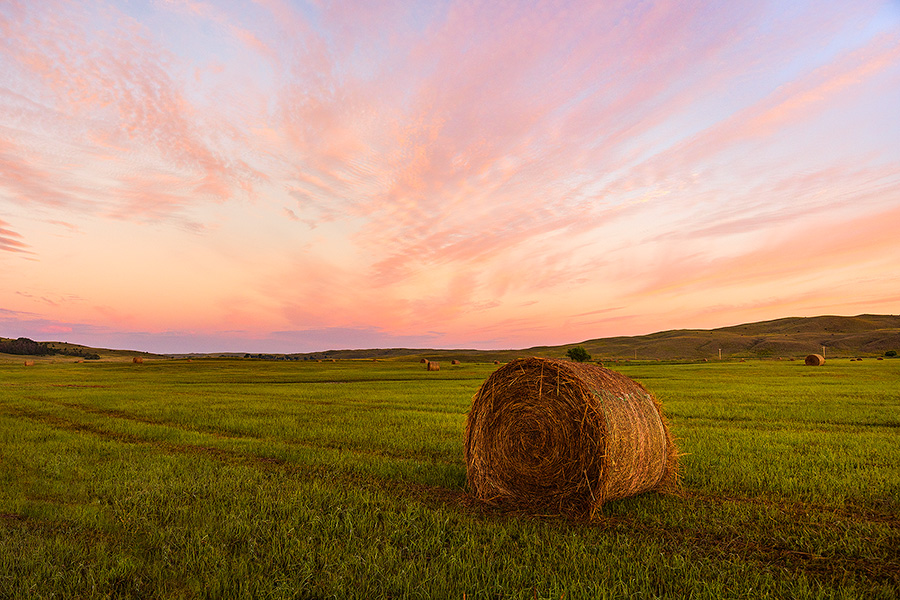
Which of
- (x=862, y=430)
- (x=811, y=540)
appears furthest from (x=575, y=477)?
(x=862, y=430)

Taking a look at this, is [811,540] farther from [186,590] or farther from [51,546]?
[51,546]

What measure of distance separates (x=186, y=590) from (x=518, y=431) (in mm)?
5925

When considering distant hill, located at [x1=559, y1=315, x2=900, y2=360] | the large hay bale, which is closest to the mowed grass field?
the large hay bale

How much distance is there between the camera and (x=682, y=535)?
260 inches

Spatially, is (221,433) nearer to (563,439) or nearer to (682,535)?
(563,439)

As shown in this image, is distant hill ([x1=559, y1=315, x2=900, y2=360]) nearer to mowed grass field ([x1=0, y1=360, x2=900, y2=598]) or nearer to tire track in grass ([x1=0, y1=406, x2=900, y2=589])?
mowed grass field ([x1=0, y1=360, x2=900, y2=598])

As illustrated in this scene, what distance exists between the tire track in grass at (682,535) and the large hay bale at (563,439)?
534mm

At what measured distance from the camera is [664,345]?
181 meters

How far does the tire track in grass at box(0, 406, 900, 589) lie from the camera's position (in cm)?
562

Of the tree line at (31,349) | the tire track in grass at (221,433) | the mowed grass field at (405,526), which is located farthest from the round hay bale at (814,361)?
the tree line at (31,349)

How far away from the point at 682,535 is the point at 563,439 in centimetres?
253

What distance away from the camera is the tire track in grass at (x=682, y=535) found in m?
5.62

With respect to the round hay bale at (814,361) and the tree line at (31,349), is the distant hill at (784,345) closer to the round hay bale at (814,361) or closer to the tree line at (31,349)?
the round hay bale at (814,361)

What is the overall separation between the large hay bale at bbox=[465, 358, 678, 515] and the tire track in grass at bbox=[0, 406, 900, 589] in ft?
1.75
